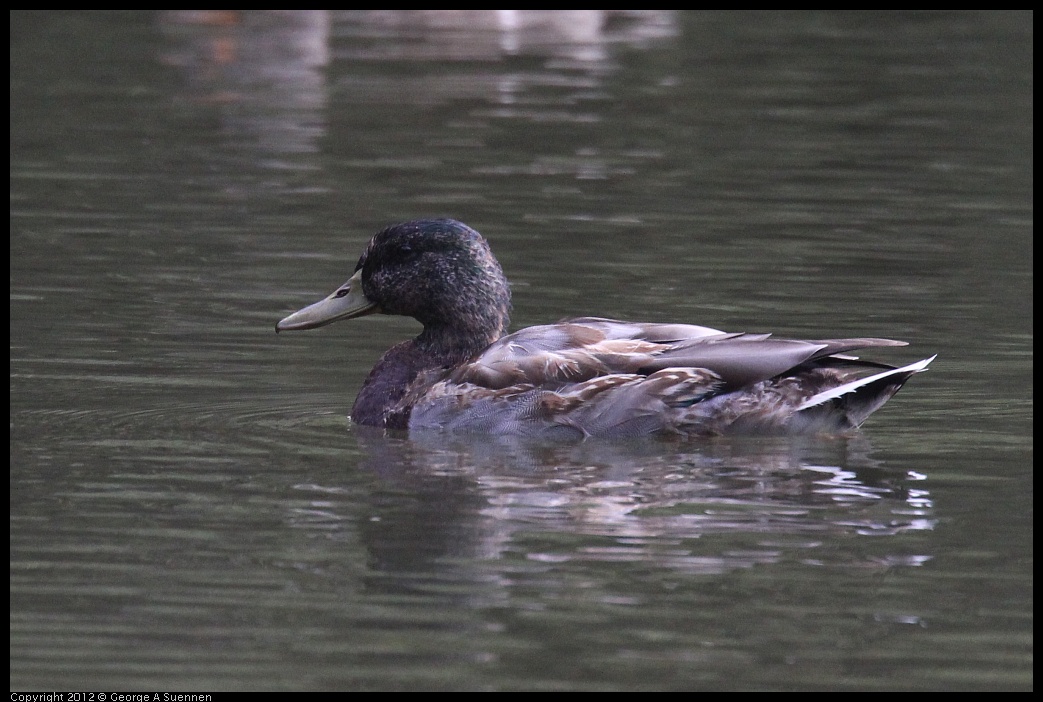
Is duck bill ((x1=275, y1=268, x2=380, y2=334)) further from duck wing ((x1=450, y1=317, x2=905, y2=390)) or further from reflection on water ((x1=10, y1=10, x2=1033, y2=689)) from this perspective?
duck wing ((x1=450, y1=317, x2=905, y2=390))

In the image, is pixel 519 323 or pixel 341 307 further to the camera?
pixel 519 323

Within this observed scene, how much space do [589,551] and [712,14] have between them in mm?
19968

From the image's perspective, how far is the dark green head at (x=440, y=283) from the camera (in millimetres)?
9406

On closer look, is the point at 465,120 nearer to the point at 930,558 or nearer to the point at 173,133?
the point at 173,133

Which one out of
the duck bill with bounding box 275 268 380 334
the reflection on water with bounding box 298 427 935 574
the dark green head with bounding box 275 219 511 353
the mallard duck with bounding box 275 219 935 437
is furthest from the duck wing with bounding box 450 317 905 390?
the duck bill with bounding box 275 268 380 334

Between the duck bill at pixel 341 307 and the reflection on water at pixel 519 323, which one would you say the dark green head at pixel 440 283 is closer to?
the duck bill at pixel 341 307

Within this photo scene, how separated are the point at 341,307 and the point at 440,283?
559 mm

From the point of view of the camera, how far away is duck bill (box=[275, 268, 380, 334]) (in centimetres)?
960

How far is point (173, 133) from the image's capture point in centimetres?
1722

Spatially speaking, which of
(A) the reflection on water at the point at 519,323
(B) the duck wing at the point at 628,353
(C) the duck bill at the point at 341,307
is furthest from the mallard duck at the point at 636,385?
(C) the duck bill at the point at 341,307

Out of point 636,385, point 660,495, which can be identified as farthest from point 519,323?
point 660,495

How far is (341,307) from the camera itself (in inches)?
380

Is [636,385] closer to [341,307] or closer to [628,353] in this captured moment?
[628,353]

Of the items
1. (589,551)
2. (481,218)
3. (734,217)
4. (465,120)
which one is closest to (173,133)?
(465,120)
